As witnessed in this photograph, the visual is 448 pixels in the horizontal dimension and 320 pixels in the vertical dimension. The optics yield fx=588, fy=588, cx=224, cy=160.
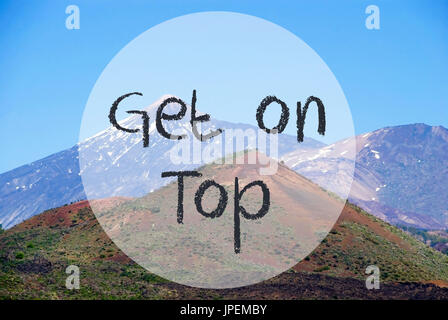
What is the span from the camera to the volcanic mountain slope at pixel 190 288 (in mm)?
69125

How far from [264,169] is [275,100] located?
67993 millimetres

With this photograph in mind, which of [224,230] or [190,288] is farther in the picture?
[224,230]

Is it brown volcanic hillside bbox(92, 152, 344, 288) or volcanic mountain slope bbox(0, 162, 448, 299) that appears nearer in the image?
volcanic mountain slope bbox(0, 162, 448, 299)

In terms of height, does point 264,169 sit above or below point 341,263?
above

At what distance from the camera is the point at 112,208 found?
112m

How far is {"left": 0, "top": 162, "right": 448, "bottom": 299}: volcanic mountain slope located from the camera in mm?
69125

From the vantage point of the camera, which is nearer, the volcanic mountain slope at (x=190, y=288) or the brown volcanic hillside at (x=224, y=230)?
the volcanic mountain slope at (x=190, y=288)

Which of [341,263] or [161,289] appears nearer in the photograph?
[161,289]

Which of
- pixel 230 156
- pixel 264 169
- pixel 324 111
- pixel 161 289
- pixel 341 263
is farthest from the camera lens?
pixel 230 156

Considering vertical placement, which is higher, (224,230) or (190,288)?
(224,230)

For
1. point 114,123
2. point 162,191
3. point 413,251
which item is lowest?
point 413,251

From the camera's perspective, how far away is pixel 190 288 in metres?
74.3
